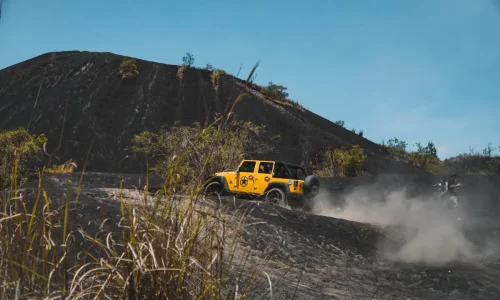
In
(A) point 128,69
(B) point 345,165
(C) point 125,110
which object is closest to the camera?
(B) point 345,165

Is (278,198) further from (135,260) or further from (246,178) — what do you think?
(135,260)

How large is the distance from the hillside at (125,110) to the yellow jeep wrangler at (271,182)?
1552 centimetres

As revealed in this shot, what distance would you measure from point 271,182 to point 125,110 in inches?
878

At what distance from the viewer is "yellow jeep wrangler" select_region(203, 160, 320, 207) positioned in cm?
1622

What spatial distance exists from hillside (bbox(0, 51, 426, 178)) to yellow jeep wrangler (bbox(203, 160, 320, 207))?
1552 centimetres

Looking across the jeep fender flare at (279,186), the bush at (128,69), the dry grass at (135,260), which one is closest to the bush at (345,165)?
the jeep fender flare at (279,186)

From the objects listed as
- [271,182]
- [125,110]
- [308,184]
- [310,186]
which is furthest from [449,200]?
[125,110]

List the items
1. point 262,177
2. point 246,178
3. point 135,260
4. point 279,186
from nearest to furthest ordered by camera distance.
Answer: point 135,260, point 279,186, point 262,177, point 246,178

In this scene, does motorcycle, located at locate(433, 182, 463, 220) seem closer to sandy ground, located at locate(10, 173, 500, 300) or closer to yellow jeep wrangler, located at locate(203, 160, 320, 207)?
sandy ground, located at locate(10, 173, 500, 300)

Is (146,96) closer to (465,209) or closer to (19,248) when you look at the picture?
(465,209)

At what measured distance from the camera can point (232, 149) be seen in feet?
68.3

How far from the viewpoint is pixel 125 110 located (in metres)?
36.8

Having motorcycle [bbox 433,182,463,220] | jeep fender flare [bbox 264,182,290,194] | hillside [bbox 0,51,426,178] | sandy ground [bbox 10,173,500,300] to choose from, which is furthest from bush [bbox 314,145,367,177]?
jeep fender flare [bbox 264,182,290,194]

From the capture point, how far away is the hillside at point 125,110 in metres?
33.6
